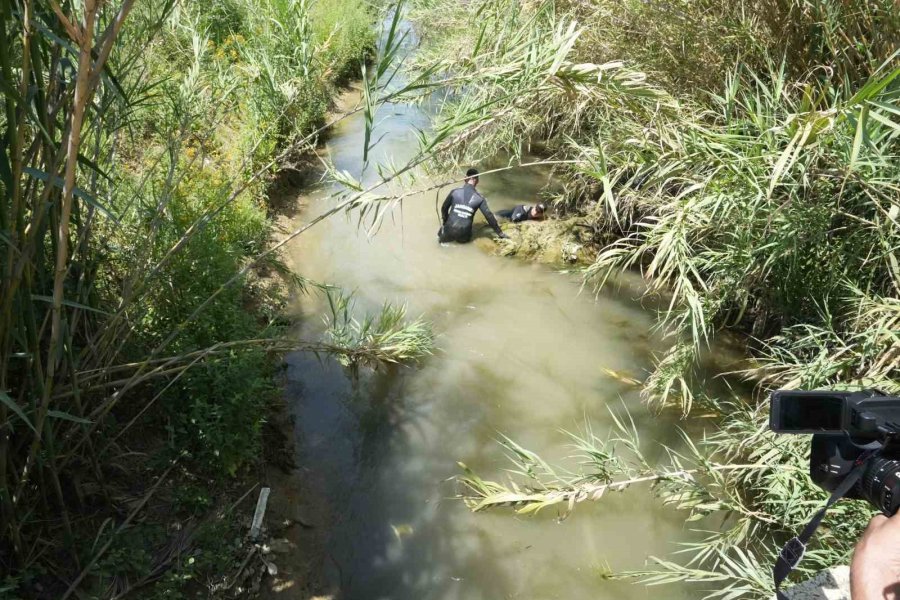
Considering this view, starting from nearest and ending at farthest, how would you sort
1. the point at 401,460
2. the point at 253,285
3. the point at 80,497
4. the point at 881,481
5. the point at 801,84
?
the point at 881,481, the point at 80,497, the point at 801,84, the point at 401,460, the point at 253,285

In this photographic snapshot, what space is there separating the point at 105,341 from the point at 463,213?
451 cm

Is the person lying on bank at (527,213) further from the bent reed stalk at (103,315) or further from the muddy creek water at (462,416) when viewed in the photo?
the bent reed stalk at (103,315)

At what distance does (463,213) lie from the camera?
265 inches

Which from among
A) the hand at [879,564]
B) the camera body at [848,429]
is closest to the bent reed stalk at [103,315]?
the camera body at [848,429]

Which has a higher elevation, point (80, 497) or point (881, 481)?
point (881, 481)

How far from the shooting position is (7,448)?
219cm

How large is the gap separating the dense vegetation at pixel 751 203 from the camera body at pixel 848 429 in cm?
128

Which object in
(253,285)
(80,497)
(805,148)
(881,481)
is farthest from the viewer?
(253,285)

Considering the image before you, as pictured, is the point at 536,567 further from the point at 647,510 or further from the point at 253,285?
the point at 253,285

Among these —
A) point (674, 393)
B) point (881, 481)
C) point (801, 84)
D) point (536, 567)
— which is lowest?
point (536, 567)

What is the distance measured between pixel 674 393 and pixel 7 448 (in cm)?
389

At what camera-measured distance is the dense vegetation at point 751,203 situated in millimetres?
2914

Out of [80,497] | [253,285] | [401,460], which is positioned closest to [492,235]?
[253,285]

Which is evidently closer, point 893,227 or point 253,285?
point 893,227
